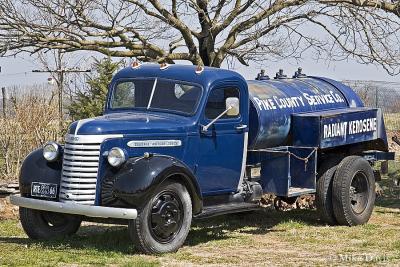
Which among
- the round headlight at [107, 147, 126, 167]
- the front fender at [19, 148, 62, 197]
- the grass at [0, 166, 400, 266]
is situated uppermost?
the round headlight at [107, 147, 126, 167]

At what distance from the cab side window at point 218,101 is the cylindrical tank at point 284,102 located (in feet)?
1.46

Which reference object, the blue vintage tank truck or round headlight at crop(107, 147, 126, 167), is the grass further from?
round headlight at crop(107, 147, 126, 167)

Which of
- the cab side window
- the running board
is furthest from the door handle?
the running board

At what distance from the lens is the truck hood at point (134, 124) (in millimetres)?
8969

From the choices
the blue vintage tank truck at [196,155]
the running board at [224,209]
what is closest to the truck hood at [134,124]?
the blue vintage tank truck at [196,155]

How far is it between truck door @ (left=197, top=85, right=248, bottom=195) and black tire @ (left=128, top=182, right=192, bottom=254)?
648 mm

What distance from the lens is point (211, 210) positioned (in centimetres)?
980

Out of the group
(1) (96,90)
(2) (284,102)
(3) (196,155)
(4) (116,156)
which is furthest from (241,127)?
(1) (96,90)

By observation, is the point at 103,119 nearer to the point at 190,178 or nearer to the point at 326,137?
the point at 190,178

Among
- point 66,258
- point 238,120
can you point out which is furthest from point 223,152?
point 66,258

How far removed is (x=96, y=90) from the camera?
2012 cm

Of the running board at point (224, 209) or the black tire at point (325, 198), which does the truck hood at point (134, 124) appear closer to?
the running board at point (224, 209)

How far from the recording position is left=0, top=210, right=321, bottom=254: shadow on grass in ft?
31.0

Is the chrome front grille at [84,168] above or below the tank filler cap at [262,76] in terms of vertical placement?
below
